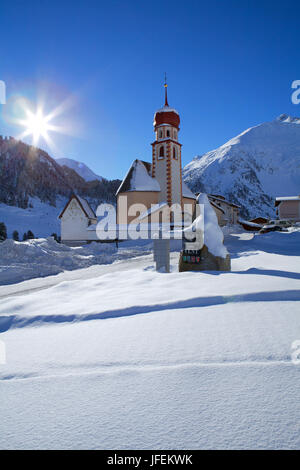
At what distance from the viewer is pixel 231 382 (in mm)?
1546

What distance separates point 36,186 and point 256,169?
139 metres

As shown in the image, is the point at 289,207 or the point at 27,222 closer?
the point at 289,207

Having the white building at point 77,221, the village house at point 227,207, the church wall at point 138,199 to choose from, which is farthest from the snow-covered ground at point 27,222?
the village house at point 227,207

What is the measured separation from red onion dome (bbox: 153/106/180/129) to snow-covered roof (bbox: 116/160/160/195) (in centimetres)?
543

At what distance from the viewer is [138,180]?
83.5ft

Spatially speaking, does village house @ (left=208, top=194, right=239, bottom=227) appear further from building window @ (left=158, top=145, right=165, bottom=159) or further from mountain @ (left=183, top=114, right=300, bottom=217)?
mountain @ (left=183, top=114, right=300, bottom=217)

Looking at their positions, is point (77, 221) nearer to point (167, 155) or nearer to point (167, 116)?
point (167, 155)

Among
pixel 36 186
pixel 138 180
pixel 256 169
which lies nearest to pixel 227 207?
pixel 138 180

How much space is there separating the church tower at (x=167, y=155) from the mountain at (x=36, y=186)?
2555cm

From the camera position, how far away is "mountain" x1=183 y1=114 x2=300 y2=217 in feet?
426

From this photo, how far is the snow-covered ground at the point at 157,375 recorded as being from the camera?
3.97 feet

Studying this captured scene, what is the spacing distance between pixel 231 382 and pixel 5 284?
7.97 metres
